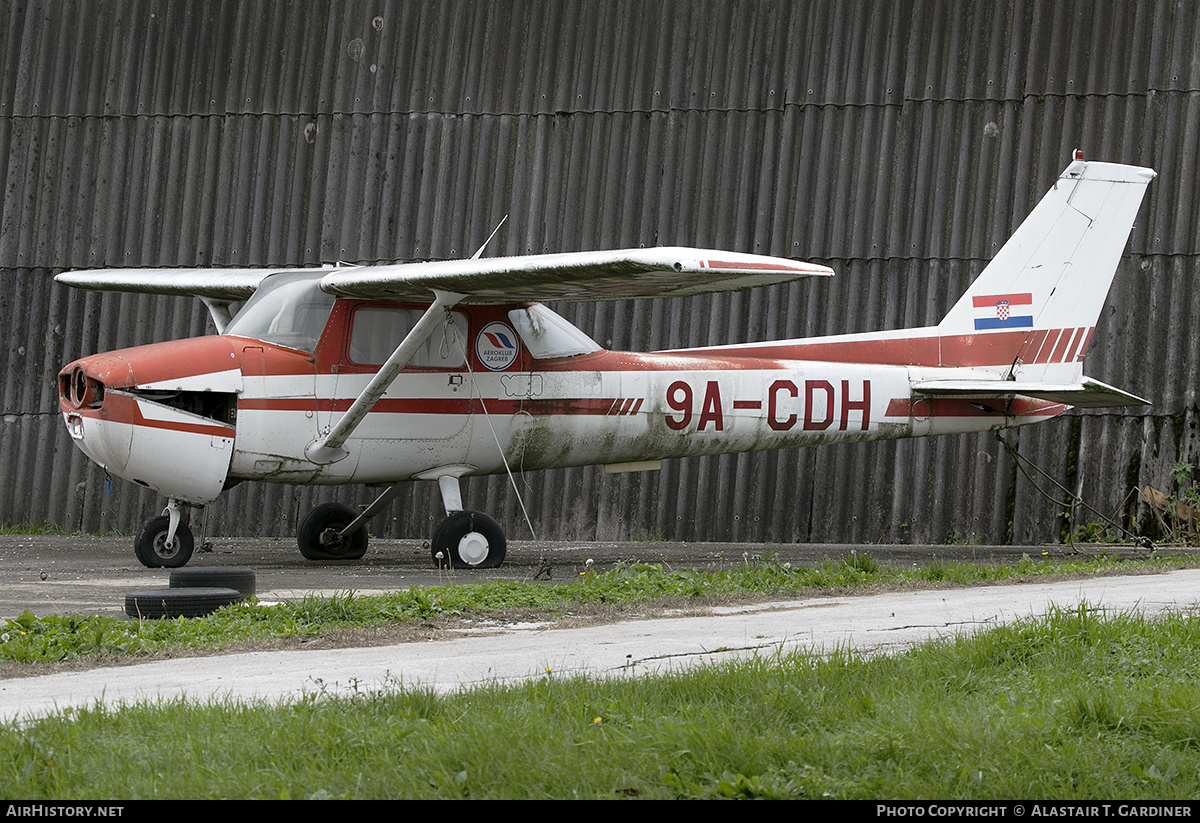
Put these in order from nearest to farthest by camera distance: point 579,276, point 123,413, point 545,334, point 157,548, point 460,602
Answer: point 460,602 → point 579,276 → point 123,413 → point 157,548 → point 545,334

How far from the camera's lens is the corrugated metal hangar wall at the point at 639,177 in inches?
567

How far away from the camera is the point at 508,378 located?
1140 centimetres

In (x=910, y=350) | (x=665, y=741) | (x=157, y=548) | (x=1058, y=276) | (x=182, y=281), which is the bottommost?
(x=157, y=548)

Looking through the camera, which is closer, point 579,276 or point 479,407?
point 579,276

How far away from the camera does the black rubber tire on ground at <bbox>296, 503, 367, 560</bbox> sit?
12078mm

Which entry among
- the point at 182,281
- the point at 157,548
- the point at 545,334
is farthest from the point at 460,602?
the point at 182,281

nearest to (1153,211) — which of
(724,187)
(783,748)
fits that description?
(724,187)

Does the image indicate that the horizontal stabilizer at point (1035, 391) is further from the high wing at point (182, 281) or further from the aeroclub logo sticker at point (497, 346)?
the high wing at point (182, 281)

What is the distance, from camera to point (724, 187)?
1537 cm

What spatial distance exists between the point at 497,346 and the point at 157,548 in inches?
140

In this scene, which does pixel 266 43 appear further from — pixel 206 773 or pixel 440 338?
pixel 206 773

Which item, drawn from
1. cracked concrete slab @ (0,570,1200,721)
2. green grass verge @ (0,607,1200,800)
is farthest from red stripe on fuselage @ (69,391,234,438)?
green grass verge @ (0,607,1200,800)

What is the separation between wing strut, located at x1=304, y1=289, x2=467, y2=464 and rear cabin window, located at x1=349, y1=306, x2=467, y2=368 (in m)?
0.35

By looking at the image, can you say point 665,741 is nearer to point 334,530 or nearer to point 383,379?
point 383,379
